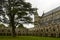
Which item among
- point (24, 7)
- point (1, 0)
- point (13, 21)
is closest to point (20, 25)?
point (13, 21)

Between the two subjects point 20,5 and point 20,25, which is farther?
point 20,5

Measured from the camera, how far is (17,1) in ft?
A: 134

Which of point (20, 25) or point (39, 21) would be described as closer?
point (20, 25)

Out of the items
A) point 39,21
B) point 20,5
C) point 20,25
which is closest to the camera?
point 20,25

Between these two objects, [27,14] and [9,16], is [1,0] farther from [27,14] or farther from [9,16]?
[27,14]

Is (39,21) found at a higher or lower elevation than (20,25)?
higher

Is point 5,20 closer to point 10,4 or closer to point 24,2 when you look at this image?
point 10,4

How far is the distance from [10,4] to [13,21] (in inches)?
179

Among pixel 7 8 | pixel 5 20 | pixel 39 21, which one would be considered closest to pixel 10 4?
pixel 7 8

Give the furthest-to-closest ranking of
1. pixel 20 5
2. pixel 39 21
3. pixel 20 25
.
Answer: pixel 39 21 < pixel 20 5 < pixel 20 25

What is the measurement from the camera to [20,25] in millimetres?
37781

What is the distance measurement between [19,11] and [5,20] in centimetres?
418

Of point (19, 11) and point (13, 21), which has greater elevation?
point (19, 11)

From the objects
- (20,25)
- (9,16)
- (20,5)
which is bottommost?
(20,25)
